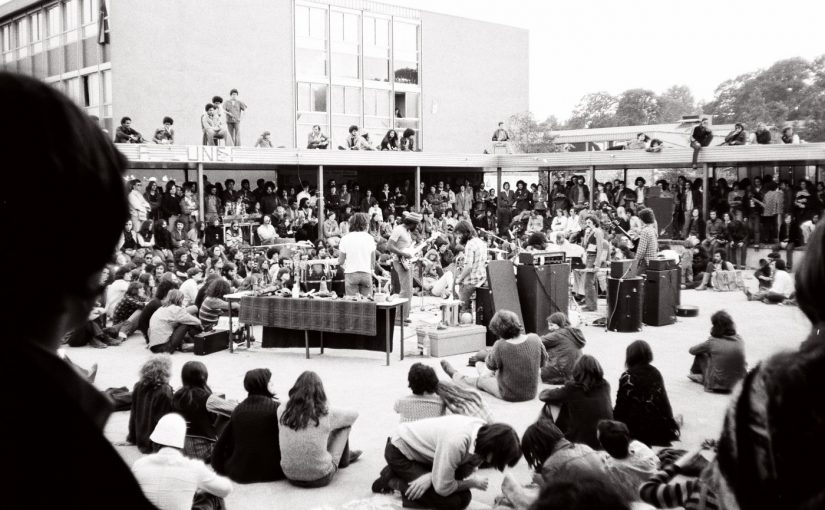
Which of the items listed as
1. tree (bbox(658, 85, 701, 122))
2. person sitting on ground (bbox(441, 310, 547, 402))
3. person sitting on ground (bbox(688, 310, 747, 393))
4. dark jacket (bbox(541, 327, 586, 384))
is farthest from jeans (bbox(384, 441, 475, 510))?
tree (bbox(658, 85, 701, 122))

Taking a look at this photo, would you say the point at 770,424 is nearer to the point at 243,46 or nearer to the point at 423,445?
the point at 423,445

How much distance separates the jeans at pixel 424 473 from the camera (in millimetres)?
5500

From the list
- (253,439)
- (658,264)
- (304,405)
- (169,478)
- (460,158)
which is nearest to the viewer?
(169,478)

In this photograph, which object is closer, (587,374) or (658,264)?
(587,374)

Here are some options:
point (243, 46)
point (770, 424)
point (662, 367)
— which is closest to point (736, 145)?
point (662, 367)

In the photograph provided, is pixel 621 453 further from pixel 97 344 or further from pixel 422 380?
pixel 97 344

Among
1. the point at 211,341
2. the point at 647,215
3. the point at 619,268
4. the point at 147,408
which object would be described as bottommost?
the point at 211,341

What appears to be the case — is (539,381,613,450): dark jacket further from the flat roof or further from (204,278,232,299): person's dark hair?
the flat roof

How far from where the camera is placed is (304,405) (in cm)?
592

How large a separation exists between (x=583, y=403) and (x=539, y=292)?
→ 5.89 m

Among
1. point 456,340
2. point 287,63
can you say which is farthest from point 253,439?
point 287,63

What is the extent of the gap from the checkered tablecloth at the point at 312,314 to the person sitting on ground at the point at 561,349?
2535 millimetres

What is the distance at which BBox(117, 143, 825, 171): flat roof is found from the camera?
814 inches

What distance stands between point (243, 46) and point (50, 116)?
2934 centimetres
